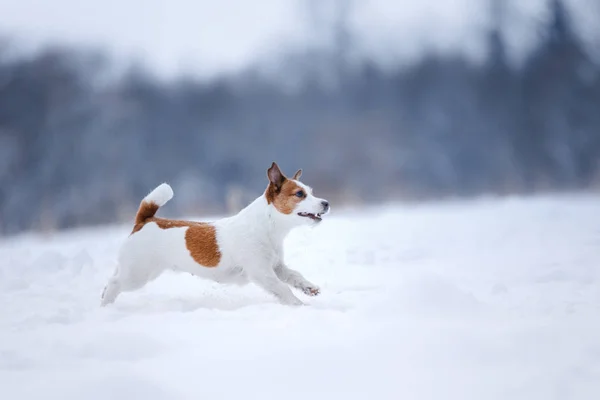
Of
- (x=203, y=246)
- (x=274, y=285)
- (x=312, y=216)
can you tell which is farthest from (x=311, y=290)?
(x=203, y=246)

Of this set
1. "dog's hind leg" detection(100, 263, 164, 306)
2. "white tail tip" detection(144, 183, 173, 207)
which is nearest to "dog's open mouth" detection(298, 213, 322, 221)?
"white tail tip" detection(144, 183, 173, 207)

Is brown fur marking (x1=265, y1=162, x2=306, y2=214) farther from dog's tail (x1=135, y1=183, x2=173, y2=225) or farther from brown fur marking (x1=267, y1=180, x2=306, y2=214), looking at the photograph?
dog's tail (x1=135, y1=183, x2=173, y2=225)

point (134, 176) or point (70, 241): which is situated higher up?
point (134, 176)

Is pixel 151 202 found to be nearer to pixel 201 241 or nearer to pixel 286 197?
pixel 201 241

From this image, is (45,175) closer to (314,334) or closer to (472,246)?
(472,246)

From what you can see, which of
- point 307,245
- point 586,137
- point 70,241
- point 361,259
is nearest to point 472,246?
point 361,259

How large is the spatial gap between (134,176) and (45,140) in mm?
2735

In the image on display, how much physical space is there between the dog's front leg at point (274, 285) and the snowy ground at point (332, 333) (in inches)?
5.5

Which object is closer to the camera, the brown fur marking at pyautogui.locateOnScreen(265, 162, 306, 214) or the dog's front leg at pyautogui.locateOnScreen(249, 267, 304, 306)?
the dog's front leg at pyautogui.locateOnScreen(249, 267, 304, 306)

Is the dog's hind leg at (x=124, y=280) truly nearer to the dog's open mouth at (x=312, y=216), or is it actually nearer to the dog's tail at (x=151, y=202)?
the dog's tail at (x=151, y=202)

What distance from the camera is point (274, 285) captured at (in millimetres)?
3080

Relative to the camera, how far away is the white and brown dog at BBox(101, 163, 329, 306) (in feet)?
10.6

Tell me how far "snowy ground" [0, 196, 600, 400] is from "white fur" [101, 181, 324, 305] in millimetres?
161

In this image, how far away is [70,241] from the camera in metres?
7.25
